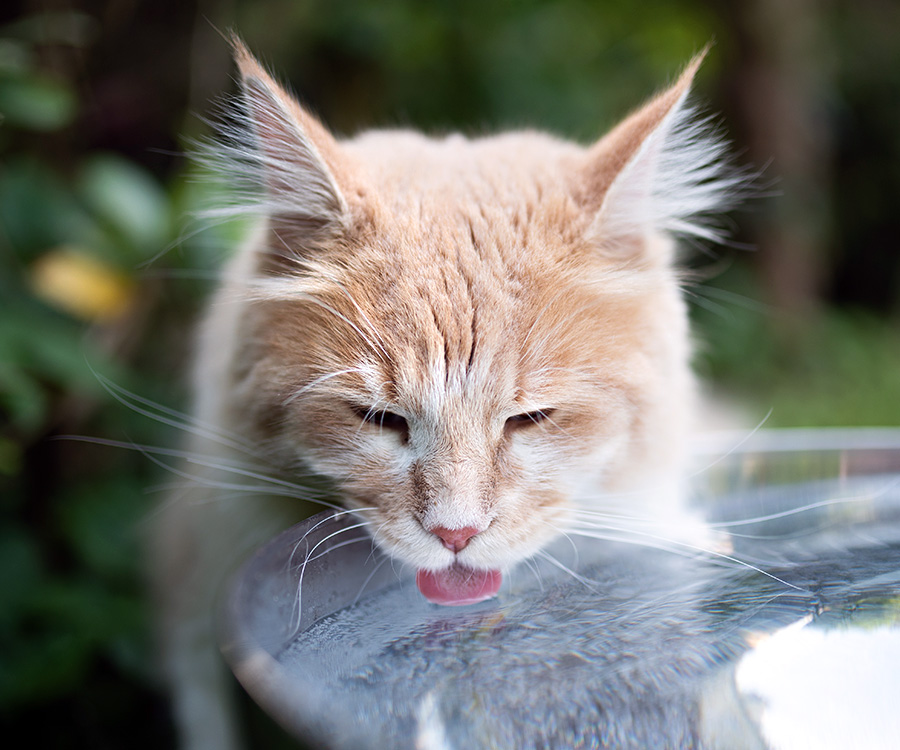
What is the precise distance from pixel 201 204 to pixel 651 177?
127 centimetres

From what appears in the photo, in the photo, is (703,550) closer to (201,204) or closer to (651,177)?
(651,177)

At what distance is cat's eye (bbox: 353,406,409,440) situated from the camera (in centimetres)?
136

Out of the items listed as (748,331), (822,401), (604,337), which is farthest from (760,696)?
(748,331)

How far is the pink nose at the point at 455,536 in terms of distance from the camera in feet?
4.15

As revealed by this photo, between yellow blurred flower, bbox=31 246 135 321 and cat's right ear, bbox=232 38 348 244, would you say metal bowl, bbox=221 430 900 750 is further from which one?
yellow blurred flower, bbox=31 246 135 321

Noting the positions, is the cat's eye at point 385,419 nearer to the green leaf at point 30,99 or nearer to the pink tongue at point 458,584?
the pink tongue at point 458,584

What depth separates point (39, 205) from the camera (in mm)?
2607

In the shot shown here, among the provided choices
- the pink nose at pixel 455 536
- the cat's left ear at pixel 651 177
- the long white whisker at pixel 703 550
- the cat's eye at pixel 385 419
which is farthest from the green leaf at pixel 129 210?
the long white whisker at pixel 703 550

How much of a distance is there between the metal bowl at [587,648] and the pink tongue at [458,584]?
0.08ft

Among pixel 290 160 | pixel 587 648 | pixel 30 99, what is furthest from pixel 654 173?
pixel 30 99

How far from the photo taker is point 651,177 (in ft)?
4.90

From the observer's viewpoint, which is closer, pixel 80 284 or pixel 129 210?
pixel 80 284

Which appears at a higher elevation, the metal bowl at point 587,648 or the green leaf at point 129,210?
the green leaf at point 129,210

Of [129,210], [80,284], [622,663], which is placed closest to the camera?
[622,663]
